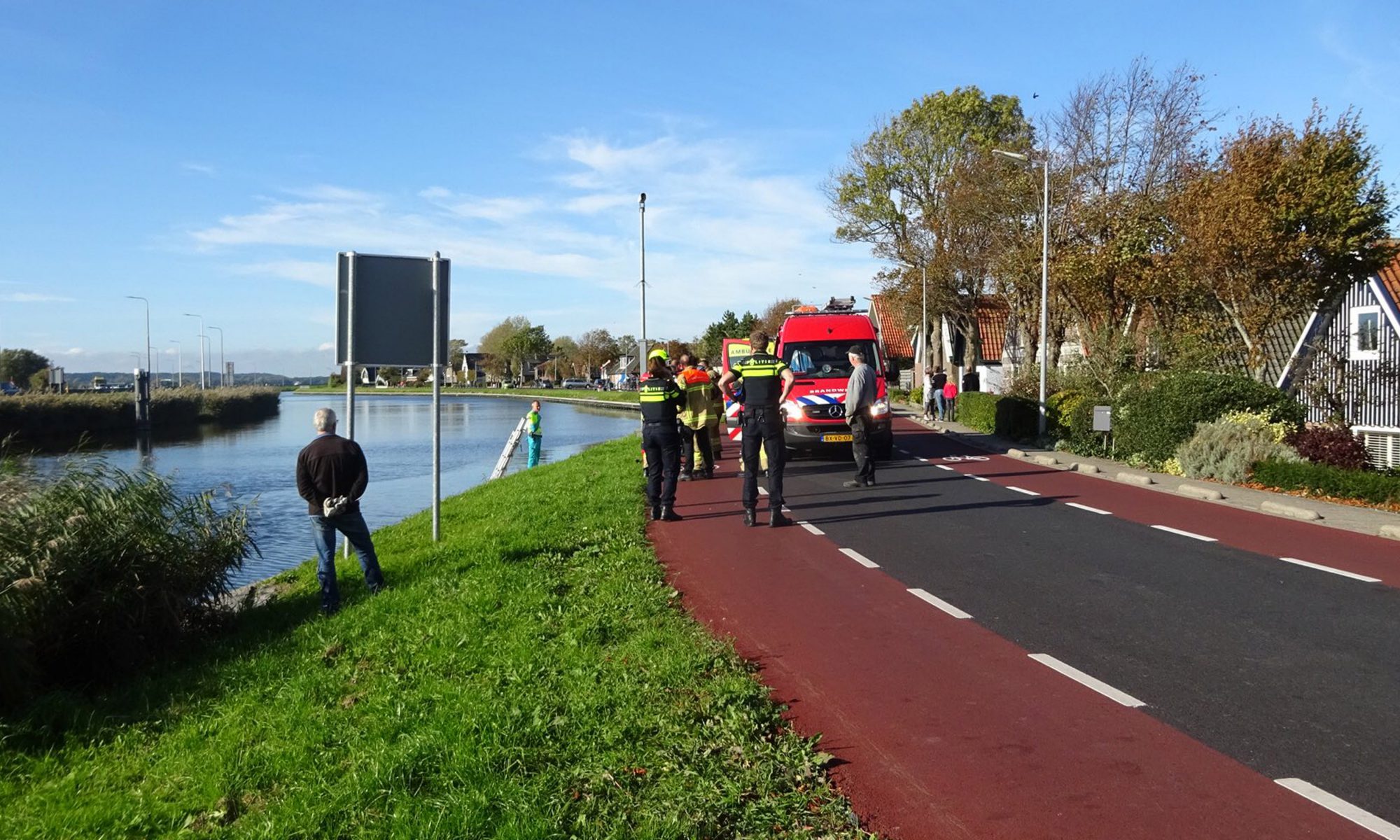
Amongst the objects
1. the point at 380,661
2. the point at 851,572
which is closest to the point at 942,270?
the point at 851,572

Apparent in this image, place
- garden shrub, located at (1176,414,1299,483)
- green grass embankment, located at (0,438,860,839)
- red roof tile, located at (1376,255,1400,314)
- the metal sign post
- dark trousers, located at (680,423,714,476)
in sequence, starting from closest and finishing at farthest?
1. green grass embankment, located at (0,438,860,839)
2. the metal sign post
3. garden shrub, located at (1176,414,1299,483)
4. dark trousers, located at (680,423,714,476)
5. red roof tile, located at (1376,255,1400,314)

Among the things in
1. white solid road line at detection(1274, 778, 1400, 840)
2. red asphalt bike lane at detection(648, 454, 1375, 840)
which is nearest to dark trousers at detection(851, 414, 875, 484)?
red asphalt bike lane at detection(648, 454, 1375, 840)

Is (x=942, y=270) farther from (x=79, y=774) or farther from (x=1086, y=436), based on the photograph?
(x=79, y=774)

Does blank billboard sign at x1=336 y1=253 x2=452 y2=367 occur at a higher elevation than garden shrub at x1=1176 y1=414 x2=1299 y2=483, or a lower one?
higher

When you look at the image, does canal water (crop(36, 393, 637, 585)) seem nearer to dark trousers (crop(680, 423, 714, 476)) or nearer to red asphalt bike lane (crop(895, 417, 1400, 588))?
dark trousers (crop(680, 423, 714, 476))

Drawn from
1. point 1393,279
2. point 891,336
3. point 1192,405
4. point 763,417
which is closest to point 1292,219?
point 1192,405

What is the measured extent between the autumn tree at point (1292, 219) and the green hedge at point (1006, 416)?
780cm

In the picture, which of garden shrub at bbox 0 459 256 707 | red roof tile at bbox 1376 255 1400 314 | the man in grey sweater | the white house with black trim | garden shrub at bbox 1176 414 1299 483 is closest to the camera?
garden shrub at bbox 0 459 256 707

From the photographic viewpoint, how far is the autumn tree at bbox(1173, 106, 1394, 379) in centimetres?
1731

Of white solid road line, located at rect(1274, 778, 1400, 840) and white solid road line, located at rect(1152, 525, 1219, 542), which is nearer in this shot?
white solid road line, located at rect(1274, 778, 1400, 840)

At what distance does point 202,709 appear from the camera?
621 centimetres

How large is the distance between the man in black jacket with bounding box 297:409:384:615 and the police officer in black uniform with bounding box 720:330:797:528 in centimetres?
418

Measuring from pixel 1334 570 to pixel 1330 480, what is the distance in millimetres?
5833

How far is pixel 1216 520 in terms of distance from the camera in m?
11.9
